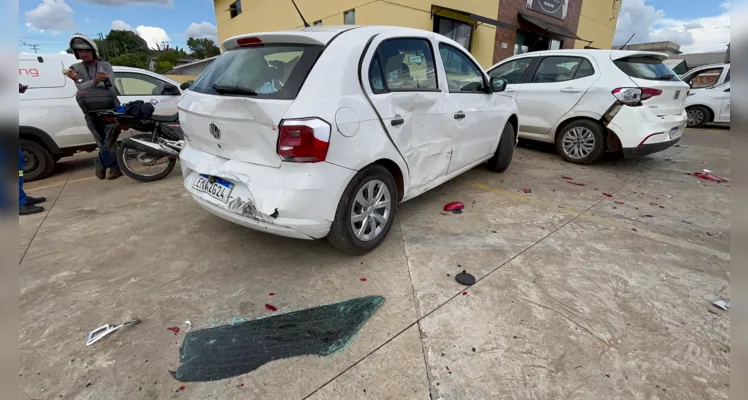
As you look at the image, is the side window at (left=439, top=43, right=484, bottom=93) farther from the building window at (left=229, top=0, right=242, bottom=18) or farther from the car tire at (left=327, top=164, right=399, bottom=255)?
the building window at (left=229, top=0, right=242, bottom=18)

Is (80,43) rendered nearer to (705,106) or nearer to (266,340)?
(266,340)

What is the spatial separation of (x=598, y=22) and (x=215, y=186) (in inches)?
893

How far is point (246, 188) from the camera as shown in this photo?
240 cm

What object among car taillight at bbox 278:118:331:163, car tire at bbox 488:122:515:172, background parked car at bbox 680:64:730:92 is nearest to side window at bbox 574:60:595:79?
car tire at bbox 488:122:515:172

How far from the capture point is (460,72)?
366 cm

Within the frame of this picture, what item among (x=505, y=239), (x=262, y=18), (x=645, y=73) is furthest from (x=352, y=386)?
(x=262, y=18)

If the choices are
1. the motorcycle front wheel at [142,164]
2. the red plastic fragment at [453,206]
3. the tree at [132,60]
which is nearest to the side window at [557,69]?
the red plastic fragment at [453,206]

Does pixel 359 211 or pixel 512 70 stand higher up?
pixel 512 70

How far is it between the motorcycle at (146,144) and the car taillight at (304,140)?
124 inches

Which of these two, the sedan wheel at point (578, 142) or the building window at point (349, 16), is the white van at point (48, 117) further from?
the building window at point (349, 16)

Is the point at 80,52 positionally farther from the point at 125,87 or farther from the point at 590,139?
the point at 590,139

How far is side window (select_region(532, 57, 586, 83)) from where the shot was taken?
5.42m

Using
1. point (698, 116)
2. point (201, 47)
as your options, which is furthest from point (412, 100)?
point (201, 47)

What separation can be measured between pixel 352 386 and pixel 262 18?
19.0 metres
